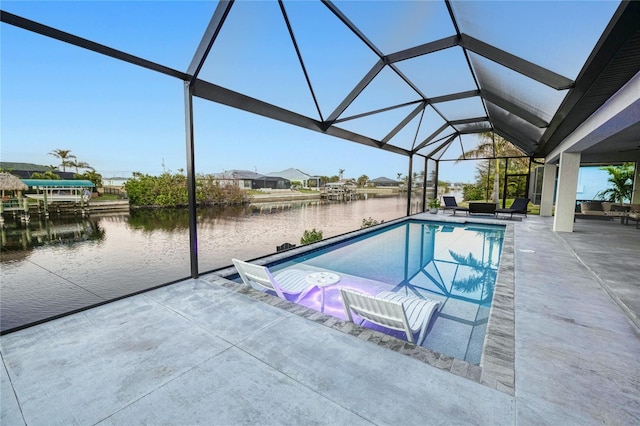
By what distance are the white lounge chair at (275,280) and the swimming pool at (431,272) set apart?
0.29 metres

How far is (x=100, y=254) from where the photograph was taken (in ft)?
31.6

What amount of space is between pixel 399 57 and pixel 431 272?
14.1 ft

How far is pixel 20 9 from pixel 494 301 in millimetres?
5409

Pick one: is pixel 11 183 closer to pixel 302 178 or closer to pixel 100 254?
pixel 100 254

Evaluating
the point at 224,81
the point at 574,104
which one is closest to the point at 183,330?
the point at 224,81

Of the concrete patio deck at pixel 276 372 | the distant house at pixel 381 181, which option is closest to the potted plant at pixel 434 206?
the concrete patio deck at pixel 276 372

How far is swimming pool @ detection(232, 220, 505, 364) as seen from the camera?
336 centimetres

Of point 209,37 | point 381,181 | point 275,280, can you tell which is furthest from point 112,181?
point 381,181

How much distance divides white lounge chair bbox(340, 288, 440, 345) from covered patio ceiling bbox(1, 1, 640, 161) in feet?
9.31

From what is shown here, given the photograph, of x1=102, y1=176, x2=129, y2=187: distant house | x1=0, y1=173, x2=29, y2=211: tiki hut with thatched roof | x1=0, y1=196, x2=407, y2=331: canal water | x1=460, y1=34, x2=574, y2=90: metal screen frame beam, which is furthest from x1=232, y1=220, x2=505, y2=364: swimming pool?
x1=102, y1=176, x2=129, y2=187: distant house

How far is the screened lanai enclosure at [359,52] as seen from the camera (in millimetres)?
2762

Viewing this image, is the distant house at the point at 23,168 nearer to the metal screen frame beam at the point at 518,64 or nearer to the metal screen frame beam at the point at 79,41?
the metal screen frame beam at the point at 79,41

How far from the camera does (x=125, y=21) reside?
3328 millimetres

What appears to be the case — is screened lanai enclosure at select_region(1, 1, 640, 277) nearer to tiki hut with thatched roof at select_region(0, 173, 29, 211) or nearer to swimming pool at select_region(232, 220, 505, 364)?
swimming pool at select_region(232, 220, 505, 364)
